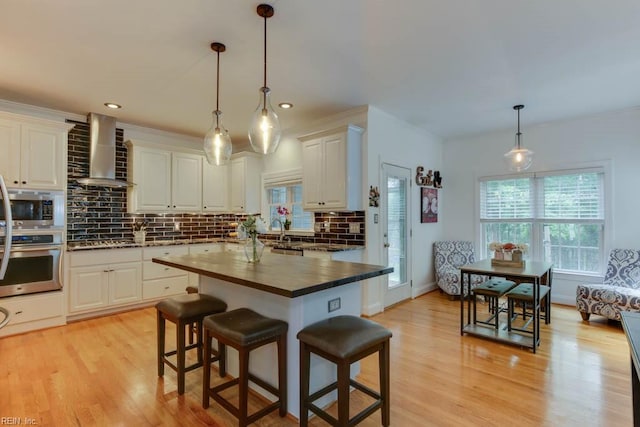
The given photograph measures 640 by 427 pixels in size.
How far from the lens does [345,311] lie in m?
2.34

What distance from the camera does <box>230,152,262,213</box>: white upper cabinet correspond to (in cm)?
540

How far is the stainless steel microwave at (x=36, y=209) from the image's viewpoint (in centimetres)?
355

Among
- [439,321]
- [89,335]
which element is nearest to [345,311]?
[439,321]

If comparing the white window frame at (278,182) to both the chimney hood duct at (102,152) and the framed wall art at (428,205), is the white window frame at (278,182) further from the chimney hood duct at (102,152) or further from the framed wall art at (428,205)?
the chimney hood duct at (102,152)

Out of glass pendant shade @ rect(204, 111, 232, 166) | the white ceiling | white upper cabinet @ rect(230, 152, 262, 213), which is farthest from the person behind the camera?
white upper cabinet @ rect(230, 152, 262, 213)

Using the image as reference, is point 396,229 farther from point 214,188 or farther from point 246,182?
point 214,188

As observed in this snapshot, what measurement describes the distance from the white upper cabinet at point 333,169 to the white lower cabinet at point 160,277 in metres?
2.13

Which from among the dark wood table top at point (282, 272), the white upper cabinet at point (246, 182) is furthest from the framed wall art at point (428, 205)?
the dark wood table top at point (282, 272)

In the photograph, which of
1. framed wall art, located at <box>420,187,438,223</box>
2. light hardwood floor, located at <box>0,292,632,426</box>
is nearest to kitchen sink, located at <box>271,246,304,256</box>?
light hardwood floor, located at <box>0,292,632,426</box>

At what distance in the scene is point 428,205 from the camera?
17.6 feet

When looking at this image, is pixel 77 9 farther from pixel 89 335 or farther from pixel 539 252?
pixel 539 252

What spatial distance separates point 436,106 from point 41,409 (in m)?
4.68

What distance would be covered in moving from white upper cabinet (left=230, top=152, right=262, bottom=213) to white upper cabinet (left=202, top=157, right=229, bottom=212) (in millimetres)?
136

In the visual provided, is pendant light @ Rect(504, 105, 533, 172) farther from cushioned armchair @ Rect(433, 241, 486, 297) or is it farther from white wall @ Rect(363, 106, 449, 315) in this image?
cushioned armchair @ Rect(433, 241, 486, 297)
